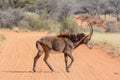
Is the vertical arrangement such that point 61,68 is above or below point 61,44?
below

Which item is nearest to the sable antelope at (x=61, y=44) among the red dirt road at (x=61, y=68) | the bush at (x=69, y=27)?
the red dirt road at (x=61, y=68)

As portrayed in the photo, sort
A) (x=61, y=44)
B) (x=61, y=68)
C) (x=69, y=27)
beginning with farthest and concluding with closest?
(x=69, y=27)
(x=61, y=68)
(x=61, y=44)

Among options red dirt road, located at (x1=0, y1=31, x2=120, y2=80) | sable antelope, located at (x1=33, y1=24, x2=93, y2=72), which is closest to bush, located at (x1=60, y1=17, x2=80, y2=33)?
red dirt road, located at (x1=0, y1=31, x2=120, y2=80)

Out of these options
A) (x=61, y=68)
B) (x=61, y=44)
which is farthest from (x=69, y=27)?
(x=61, y=44)

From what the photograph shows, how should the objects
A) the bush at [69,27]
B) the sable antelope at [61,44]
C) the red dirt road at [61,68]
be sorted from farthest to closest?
the bush at [69,27] < the sable antelope at [61,44] < the red dirt road at [61,68]

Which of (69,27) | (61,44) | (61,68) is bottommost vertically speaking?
(69,27)

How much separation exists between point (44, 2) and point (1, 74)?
48.9m

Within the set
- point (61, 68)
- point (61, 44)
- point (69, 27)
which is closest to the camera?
point (61, 44)

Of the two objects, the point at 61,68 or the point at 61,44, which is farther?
the point at 61,68

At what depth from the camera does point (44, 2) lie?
6288 centimetres

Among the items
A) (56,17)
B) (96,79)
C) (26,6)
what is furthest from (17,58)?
(26,6)

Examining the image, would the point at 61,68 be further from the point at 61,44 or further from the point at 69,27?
the point at 69,27

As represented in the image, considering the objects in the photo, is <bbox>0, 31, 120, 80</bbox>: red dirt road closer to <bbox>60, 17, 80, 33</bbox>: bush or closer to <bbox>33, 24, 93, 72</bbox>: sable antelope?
<bbox>33, 24, 93, 72</bbox>: sable antelope

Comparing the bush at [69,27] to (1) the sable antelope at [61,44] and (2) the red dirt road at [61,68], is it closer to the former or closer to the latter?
(2) the red dirt road at [61,68]
